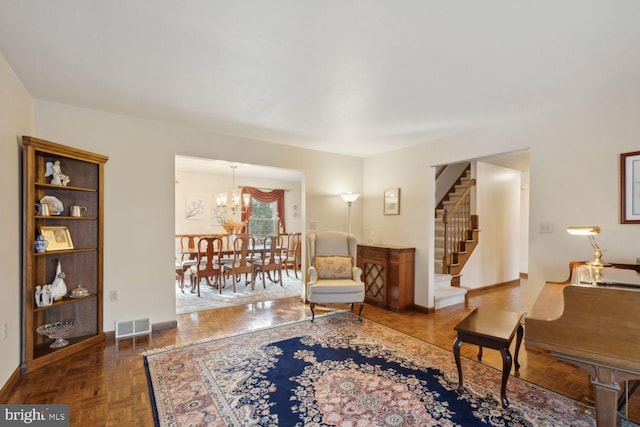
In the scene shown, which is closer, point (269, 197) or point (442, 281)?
point (442, 281)

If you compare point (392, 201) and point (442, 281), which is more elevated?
point (392, 201)

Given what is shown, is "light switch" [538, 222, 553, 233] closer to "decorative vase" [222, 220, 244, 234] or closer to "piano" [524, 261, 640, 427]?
"piano" [524, 261, 640, 427]

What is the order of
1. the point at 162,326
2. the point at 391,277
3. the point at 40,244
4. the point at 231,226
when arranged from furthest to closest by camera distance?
the point at 231,226 < the point at 391,277 < the point at 162,326 < the point at 40,244

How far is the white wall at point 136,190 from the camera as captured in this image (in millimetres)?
3127

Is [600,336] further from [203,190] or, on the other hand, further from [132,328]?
[203,190]

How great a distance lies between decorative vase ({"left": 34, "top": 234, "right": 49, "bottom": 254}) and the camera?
2.61m

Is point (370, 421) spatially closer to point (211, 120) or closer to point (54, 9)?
point (54, 9)

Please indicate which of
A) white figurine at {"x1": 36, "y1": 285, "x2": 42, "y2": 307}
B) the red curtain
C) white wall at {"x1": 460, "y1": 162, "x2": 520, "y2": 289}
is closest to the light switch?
white wall at {"x1": 460, "y1": 162, "x2": 520, "y2": 289}

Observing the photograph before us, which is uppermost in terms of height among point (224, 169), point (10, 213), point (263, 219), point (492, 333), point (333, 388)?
point (224, 169)

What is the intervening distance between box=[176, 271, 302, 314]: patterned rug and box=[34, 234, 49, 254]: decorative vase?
1.89 meters

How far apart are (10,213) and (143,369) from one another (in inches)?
64.3

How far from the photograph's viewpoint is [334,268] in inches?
165

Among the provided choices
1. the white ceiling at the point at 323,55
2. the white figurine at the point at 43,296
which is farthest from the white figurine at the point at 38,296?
the white ceiling at the point at 323,55

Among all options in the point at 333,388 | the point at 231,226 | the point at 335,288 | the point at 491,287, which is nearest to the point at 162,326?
the point at 335,288
